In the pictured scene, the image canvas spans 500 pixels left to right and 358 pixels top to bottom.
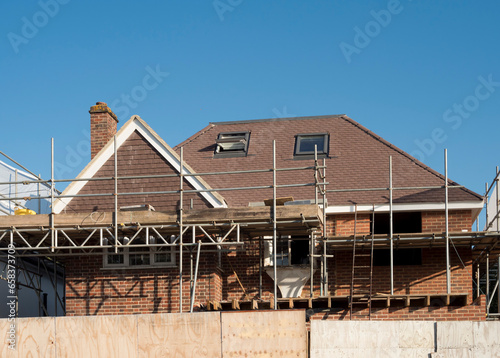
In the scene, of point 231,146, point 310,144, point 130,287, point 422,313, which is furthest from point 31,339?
point 310,144

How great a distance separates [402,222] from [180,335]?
10.6 m

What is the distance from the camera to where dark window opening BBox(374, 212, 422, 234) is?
23250 mm

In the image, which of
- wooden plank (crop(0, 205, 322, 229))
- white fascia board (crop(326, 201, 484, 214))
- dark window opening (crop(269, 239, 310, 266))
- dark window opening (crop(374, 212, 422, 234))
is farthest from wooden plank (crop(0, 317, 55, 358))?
dark window opening (crop(374, 212, 422, 234))

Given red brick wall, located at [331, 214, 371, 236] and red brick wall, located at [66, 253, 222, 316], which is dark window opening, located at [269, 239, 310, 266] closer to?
red brick wall, located at [331, 214, 371, 236]

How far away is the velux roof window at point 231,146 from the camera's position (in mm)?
24266

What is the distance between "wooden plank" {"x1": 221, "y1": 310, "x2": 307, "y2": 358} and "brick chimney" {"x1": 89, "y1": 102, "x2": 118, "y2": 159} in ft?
32.0

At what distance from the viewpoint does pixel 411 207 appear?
21.2 m

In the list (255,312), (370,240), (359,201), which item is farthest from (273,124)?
(255,312)

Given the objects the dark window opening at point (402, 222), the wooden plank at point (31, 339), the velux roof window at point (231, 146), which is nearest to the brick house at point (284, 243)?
the dark window opening at point (402, 222)

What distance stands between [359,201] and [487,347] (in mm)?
7368

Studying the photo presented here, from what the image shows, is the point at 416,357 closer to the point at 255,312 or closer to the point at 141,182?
the point at 255,312

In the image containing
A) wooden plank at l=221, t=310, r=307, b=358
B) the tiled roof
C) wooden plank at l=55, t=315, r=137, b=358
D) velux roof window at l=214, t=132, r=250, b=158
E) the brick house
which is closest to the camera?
wooden plank at l=221, t=310, r=307, b=358

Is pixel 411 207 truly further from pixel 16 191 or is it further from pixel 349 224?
pixel 16 191

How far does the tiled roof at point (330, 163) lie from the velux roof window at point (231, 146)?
186mm
